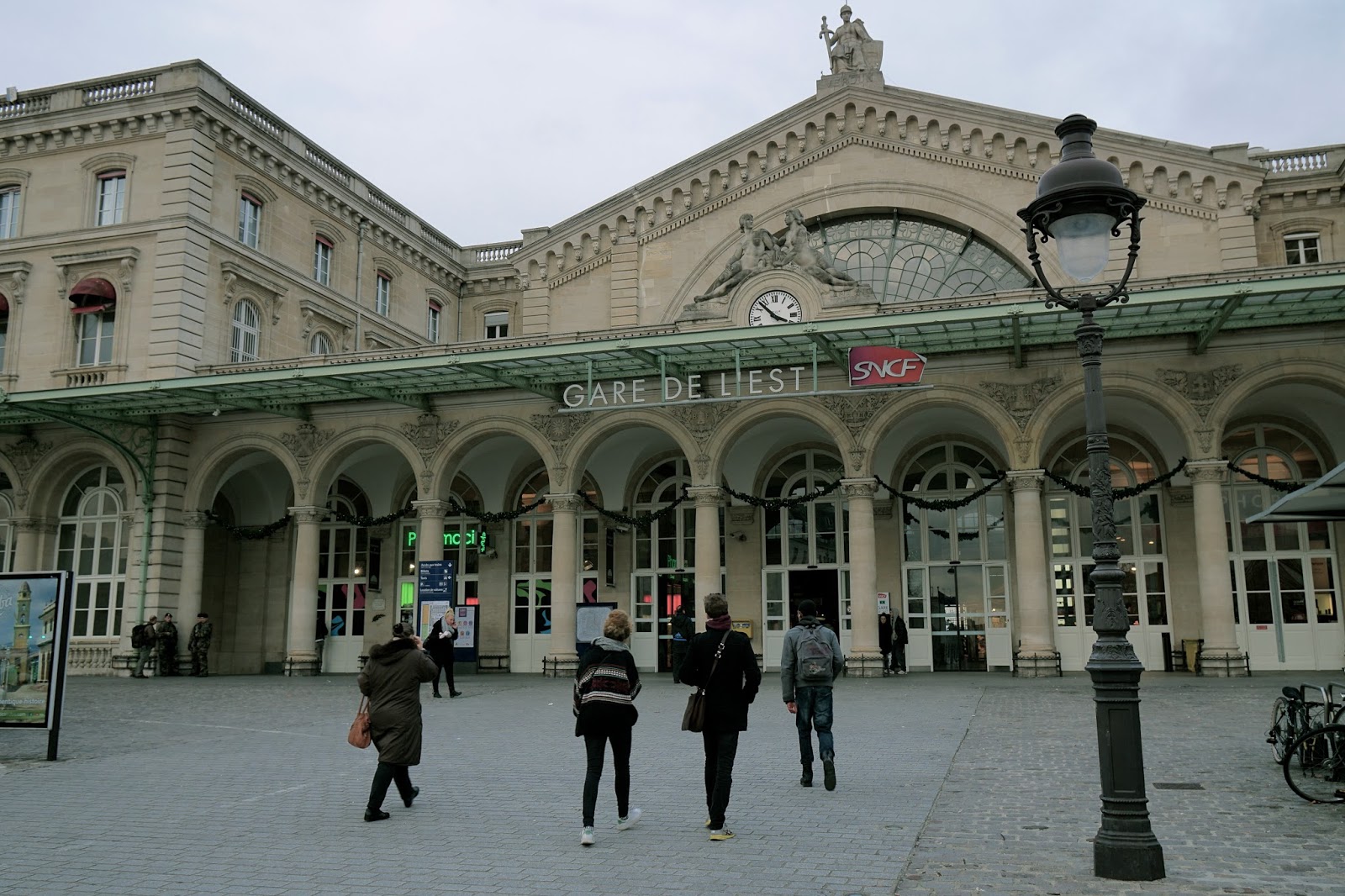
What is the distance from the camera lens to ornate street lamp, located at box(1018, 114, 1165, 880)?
6.93m

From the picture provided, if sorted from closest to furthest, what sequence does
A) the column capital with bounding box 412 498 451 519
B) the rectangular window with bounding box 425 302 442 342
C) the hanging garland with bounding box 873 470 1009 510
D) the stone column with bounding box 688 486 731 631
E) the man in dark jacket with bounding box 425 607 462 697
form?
the man in dark jacket with bounding box 425 607 462 697
the hanging garland with bounding box 873 470 1009 510
the stone column with bounding box 688 486 731 631
the column capital with bounding box 412 498 451 519
the rectangular window with bounding box 425 302 442 342

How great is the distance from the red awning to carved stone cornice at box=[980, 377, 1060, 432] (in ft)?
76.3

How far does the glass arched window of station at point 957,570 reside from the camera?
2712cm

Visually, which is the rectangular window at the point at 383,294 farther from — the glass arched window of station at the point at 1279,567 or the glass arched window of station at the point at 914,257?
the glass arched window of station at the point at 1279,567

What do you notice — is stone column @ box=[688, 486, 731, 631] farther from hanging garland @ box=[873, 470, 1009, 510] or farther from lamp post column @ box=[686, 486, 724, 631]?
hanging garland @ box=[873, 470, 1009, 510]

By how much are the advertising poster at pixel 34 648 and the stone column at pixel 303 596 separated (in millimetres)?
15074

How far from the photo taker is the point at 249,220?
103 ft

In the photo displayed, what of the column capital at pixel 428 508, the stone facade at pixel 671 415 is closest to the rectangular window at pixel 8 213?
the stone facade at pixel 671 415

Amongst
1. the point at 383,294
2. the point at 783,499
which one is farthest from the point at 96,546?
the point at 783,499

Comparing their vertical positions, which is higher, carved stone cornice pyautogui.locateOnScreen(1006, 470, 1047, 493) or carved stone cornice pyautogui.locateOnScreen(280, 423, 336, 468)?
carved stone cornice pyautogui.locateOnScreen(280, 423, 336, 468)

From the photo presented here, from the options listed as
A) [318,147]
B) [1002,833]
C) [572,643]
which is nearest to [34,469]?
[318,147]

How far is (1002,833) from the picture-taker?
8.18 metres

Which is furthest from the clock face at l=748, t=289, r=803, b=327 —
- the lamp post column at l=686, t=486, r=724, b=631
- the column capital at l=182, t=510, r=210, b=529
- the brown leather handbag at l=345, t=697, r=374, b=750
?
the brown leather handbag at l=345, t=697, r=374, b=750

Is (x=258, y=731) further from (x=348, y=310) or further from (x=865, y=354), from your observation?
(x=348, y=310)
